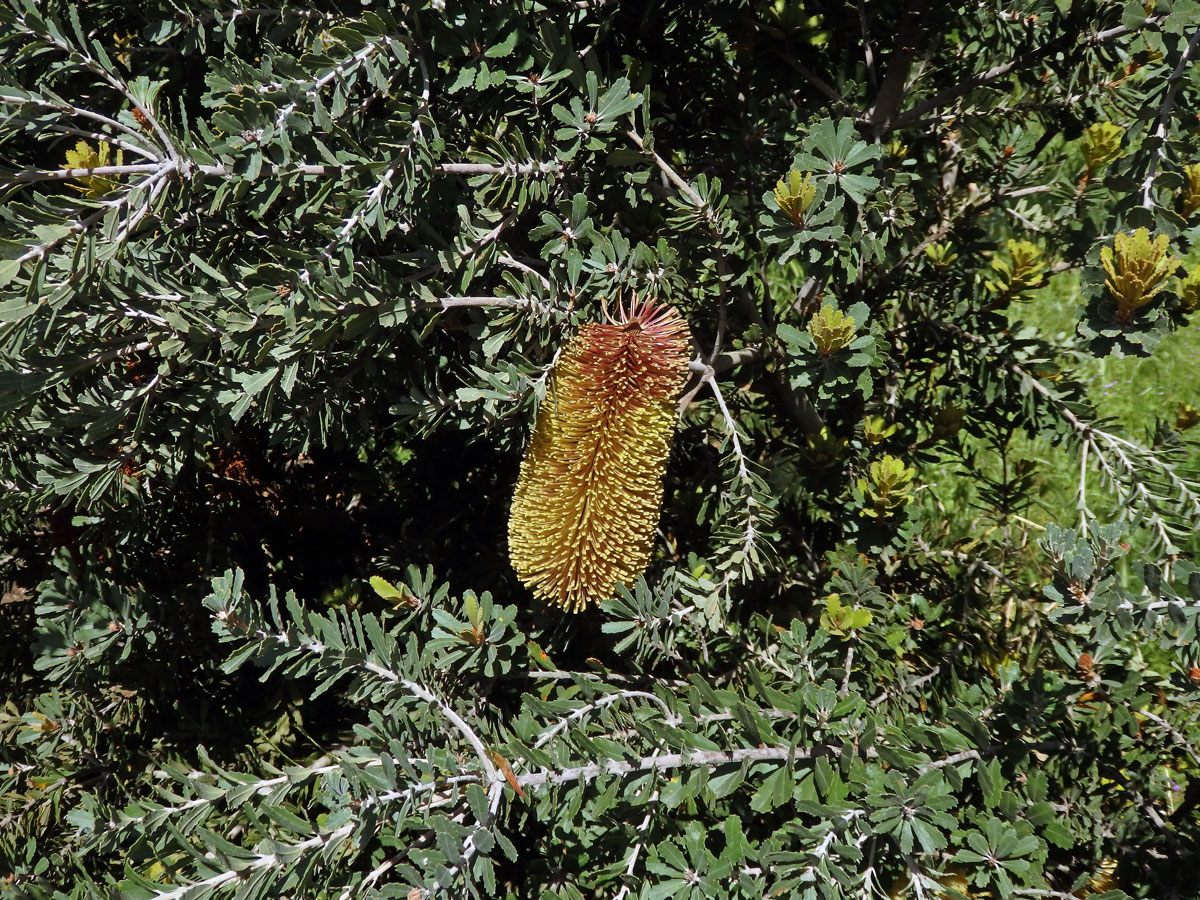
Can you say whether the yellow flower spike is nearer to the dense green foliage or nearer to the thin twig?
the dense green foliage

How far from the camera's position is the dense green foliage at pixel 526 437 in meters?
1.31

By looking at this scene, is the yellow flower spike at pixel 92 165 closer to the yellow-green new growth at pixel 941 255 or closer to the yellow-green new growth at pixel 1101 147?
the yellow-green new growth at pixel 941 255

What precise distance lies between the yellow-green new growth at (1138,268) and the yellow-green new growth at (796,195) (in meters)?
0.41

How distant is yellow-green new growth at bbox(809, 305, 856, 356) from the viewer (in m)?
1.45

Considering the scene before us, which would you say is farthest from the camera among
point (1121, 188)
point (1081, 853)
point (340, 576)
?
point (340, 576)

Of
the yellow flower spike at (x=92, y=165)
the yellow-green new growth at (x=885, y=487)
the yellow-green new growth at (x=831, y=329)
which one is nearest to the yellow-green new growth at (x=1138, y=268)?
the yellow-green new growth at (x=831, y=329)

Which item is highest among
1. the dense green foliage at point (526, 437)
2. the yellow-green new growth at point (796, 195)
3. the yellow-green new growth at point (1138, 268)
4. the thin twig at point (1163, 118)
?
the thin twig at point (1163, 118)

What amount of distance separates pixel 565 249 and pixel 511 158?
0.17 meters

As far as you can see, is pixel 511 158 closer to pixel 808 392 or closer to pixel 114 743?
pixel 808 392

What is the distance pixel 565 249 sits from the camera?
1.53 meters

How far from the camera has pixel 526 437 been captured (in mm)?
1706

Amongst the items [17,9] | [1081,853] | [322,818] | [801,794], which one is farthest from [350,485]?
[1081,853]

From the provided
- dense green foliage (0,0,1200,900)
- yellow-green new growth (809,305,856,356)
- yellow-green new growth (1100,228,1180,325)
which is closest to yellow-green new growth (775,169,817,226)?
dense green foliage (0,0,1200,900)

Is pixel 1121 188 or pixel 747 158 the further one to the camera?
pixel 747 158
